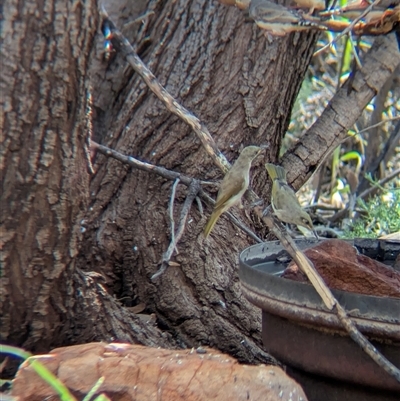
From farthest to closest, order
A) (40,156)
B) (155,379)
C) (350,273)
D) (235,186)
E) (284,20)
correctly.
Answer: (235,186) < (284,20) < (350,273) < (40,156) < (155,379)

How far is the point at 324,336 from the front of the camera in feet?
7.52

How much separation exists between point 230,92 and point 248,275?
1.26 meters

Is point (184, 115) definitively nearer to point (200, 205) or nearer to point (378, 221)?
point (200, 205)

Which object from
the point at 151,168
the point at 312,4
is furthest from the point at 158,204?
the point at 312,4

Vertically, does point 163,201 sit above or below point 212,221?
above

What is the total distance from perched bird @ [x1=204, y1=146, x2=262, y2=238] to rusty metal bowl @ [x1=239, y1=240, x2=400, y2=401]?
1.67ft

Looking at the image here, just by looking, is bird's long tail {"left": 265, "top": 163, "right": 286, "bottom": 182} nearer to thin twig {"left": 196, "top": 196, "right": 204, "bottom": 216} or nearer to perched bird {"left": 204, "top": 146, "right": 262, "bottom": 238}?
perched bird {"left": 204, "top": 146, "right": 262, "bottom": 238}

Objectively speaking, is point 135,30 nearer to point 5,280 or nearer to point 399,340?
point 5,280

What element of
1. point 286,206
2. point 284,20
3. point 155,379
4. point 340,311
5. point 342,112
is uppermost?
point 284,20

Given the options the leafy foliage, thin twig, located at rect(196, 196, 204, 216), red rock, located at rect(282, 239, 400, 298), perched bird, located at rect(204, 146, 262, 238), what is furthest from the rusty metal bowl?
the leafy foliage

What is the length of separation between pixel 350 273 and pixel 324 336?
0.27 meters

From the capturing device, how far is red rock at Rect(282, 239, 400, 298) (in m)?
2.42

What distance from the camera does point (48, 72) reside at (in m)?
2.08

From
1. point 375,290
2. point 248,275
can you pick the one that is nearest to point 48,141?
point 248,275
